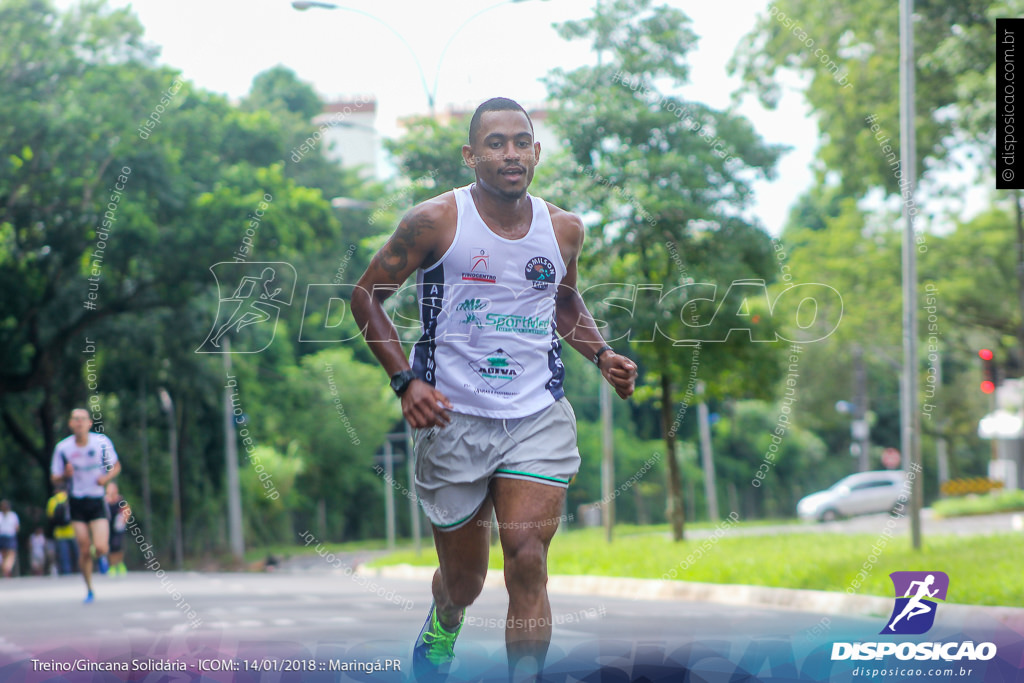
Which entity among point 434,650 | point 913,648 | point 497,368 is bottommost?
point 913,648

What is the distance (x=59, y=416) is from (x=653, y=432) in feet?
57.1

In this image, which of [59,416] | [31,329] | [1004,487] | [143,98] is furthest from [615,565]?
[1004,487]

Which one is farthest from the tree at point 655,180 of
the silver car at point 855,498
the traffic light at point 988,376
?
the silver car at point 855,498

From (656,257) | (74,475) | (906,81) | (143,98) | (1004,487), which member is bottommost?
(1004,487)

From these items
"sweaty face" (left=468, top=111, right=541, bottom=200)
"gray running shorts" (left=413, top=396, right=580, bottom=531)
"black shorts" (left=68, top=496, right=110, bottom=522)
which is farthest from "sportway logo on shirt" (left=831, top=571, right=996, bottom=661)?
"black shorts" (left=68, top=496, right=110, bottom=522)

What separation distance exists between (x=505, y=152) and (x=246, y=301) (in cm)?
2054

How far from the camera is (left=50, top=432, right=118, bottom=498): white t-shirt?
10.1 m

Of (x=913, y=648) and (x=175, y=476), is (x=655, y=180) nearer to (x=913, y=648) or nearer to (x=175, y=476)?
(x=913, y=648)

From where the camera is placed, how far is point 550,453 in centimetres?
416

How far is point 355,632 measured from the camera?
789cm

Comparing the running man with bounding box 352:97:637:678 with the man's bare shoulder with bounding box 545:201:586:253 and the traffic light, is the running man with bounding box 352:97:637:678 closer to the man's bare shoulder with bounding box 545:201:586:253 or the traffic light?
the man's bare shoulder with bounding box 545:201:586:253

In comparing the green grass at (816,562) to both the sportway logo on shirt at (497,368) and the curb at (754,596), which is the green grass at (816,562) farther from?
the sportway logo on shirt at (497,368)

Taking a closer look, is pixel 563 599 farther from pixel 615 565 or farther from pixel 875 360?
pixel 875 360

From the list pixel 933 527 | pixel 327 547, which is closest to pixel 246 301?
pixel 327 547
